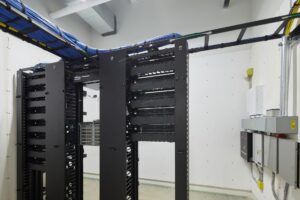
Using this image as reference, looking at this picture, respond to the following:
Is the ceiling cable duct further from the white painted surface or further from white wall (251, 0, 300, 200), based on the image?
white wall (251, 0, 300, 200)

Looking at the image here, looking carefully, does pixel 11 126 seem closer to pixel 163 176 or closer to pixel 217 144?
pixel 163 176

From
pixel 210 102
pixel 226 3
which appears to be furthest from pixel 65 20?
pixel 210 102

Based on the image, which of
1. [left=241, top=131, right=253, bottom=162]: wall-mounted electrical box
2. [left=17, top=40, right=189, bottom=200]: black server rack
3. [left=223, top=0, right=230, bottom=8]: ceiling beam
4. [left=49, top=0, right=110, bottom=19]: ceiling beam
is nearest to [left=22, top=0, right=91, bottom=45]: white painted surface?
[left=49, top=0, right=110, bottom=19]: ceiling beam

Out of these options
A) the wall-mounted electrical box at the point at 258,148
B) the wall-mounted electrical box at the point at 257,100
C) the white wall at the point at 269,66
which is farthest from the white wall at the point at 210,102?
the wall-mounted electrical box at the point at 258,148

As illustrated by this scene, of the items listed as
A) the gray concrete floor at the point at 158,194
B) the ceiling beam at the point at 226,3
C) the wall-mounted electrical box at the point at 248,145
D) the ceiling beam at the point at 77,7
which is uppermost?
the ceiling beam at the point at 226,3

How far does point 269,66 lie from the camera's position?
200 centimetres

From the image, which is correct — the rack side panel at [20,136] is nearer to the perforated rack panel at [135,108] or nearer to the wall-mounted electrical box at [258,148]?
the perforated rack panel at [135,108]

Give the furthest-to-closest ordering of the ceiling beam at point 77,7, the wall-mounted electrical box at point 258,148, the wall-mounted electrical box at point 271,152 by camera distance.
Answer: the ceiling beam at point 77,7
the wall-mounted electrical box at point 258,148
the wall-mounted electrical box at point 271,152

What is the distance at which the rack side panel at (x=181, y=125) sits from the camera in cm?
124

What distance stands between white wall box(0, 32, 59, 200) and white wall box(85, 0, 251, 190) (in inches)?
78.2

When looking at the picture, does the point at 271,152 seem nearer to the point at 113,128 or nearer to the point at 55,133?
the point at 113,128

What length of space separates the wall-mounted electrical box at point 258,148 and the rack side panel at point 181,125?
1.19 m

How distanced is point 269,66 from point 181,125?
155 centimetres

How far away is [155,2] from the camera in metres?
3.28
